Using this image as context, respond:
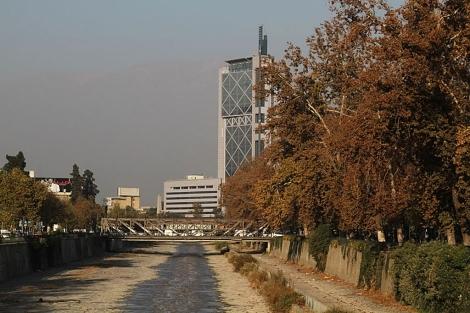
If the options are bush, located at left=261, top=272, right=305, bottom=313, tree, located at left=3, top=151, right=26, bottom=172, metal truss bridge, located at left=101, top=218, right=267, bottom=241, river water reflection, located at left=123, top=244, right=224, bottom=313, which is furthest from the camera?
tree, located at left=3, top=151, right=26, bottom=172

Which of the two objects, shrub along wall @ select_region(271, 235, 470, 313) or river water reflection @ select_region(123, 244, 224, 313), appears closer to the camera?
shrub along wall @ select_region(271, 235, 470, 313)

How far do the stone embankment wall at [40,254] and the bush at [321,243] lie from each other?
905 inches

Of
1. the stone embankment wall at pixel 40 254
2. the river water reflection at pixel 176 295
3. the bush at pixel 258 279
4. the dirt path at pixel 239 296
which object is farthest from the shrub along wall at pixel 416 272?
the stone embankment wall at pixel 40 254

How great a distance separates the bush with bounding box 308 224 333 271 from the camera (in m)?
58.5

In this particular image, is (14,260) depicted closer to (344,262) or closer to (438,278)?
(344,262)

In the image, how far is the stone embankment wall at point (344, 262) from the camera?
3544 cm

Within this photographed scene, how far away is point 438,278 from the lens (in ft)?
80.7

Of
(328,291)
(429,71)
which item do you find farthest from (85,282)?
(429,71)

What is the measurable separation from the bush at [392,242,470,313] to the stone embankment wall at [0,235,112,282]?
35382 millimetres

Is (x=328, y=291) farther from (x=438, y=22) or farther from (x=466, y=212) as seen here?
(x=438, y=22)

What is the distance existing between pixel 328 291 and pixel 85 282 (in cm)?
2389

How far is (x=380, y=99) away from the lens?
28.5m

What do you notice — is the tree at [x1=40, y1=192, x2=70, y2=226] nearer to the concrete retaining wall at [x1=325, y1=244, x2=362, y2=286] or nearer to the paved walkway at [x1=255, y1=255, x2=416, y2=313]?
the concrete retaining wall at [x1=325, y1=244, x2=362, y2=286]

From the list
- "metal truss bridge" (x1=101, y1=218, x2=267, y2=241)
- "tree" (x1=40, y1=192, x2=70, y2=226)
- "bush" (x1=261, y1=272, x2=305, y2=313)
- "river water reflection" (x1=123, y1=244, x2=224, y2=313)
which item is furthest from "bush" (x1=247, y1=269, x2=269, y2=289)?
"metal truss bridge" (x1=101, y1=218, x2=267, y2=241)
